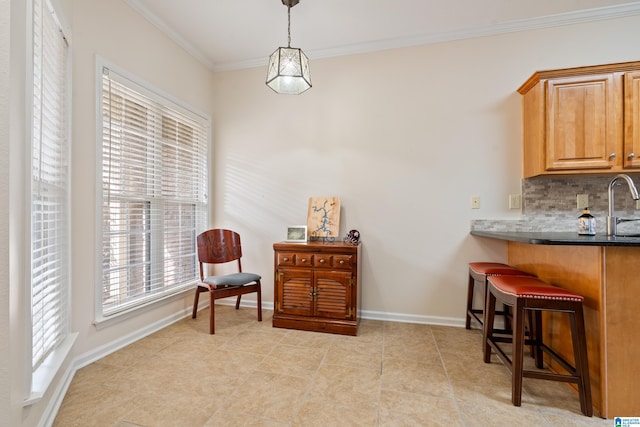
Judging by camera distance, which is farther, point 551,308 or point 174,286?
point 174,286

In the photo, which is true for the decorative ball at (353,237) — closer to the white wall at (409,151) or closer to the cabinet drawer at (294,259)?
the white wall at (409,151)

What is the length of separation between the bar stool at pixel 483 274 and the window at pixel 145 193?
2.73 m

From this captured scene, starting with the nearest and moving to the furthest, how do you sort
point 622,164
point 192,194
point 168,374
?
point 168,374 → point 622,164 → point 192,194

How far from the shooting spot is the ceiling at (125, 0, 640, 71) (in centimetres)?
229

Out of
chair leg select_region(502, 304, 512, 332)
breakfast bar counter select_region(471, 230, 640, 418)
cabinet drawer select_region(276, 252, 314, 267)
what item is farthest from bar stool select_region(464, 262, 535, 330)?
cabinet drawer select_region(276, 252, 314, 267)

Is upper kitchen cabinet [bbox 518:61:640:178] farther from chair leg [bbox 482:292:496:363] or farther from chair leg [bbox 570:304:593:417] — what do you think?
chair leg [bbox 570:304:593:417]

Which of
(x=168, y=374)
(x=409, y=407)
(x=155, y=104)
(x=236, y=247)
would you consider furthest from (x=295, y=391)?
(x=155, y=104)

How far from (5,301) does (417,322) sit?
111 inches

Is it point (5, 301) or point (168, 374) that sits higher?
point (5, 301)

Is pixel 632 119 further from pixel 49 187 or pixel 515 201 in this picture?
pixel 49 187

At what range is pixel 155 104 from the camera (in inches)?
98.8

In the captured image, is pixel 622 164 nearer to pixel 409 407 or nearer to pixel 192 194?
pixel 409 407

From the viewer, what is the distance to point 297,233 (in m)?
2.85

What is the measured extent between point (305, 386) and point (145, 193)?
6.62ft
